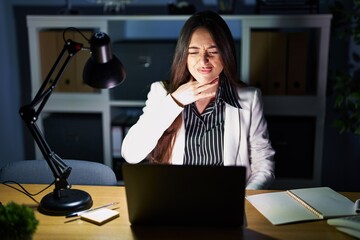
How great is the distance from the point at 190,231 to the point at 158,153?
0.73 m

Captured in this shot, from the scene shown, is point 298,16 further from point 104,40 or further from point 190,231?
point 190,231

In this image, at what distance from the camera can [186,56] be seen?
174cm

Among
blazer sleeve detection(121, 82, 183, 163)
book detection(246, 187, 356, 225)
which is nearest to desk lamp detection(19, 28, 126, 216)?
blazer sleeve detection(121, 82, 183, 163)

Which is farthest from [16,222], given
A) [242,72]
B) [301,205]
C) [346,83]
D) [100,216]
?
[346,83]

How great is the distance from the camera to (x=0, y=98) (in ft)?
9.61

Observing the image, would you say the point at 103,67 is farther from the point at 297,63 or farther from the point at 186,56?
the point at 297,63

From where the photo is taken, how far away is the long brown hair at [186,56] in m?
1.70

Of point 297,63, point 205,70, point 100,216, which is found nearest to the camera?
point 100,216

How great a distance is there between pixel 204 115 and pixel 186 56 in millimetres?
262

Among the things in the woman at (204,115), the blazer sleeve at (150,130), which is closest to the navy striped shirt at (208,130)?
the woman at (204,115)

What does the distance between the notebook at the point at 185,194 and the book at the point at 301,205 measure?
0.15 m

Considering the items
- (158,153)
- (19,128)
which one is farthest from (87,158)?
(158,153)

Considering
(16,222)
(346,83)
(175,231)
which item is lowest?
(175,231)

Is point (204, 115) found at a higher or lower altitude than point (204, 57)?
lower
